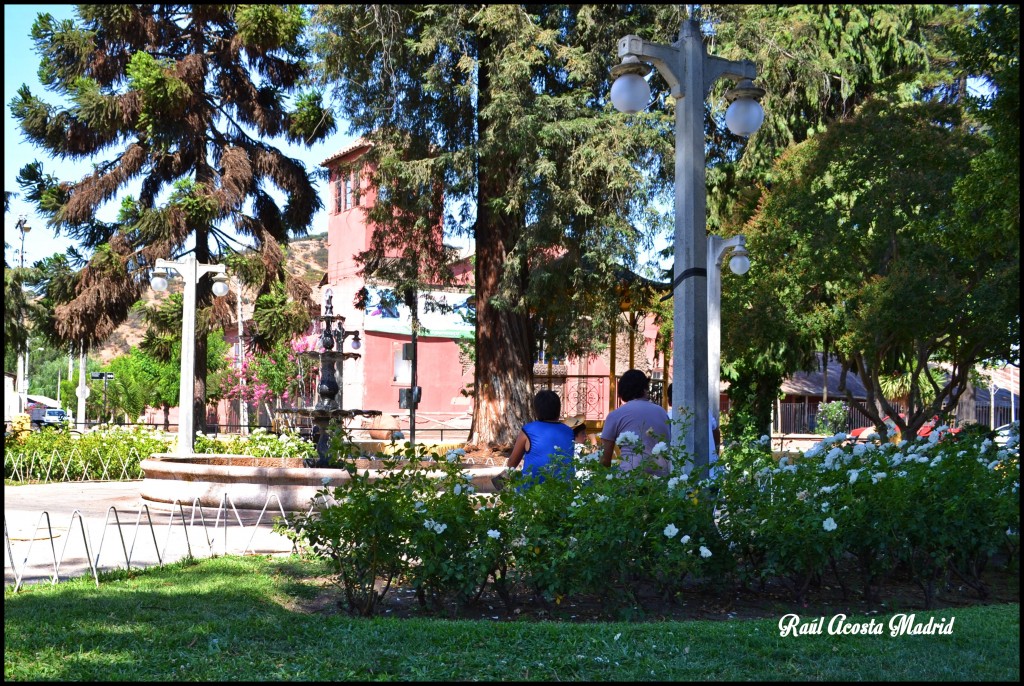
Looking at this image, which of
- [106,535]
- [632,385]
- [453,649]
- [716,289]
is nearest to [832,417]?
[716,289]

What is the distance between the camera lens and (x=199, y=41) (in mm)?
25125

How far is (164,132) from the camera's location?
77.4 feet

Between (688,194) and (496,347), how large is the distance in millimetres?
10857

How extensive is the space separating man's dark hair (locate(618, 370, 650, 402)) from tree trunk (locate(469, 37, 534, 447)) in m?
10.5

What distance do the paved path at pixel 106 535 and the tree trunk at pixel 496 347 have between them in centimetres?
617

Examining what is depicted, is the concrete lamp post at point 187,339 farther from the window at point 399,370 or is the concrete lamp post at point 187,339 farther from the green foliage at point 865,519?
the window at point 399,370

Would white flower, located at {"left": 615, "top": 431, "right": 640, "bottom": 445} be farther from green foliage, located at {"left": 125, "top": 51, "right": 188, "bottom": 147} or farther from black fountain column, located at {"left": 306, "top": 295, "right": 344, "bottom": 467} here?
green foliage, located at {"left": 125, "top": 51, "right": 188, "bottom": 147}

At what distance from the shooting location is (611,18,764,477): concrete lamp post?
23.0 feet

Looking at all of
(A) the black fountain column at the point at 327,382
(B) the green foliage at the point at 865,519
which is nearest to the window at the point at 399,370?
(A) the black fountain column at the point at 327,382

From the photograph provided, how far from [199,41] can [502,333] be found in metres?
13.1

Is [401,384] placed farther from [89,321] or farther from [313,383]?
[89,321]

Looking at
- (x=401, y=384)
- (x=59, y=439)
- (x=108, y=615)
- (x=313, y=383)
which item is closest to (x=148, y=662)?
(x=108, y=615)

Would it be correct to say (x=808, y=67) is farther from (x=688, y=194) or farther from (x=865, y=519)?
(x=865, y=519)

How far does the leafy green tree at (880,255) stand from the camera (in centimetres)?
1573
